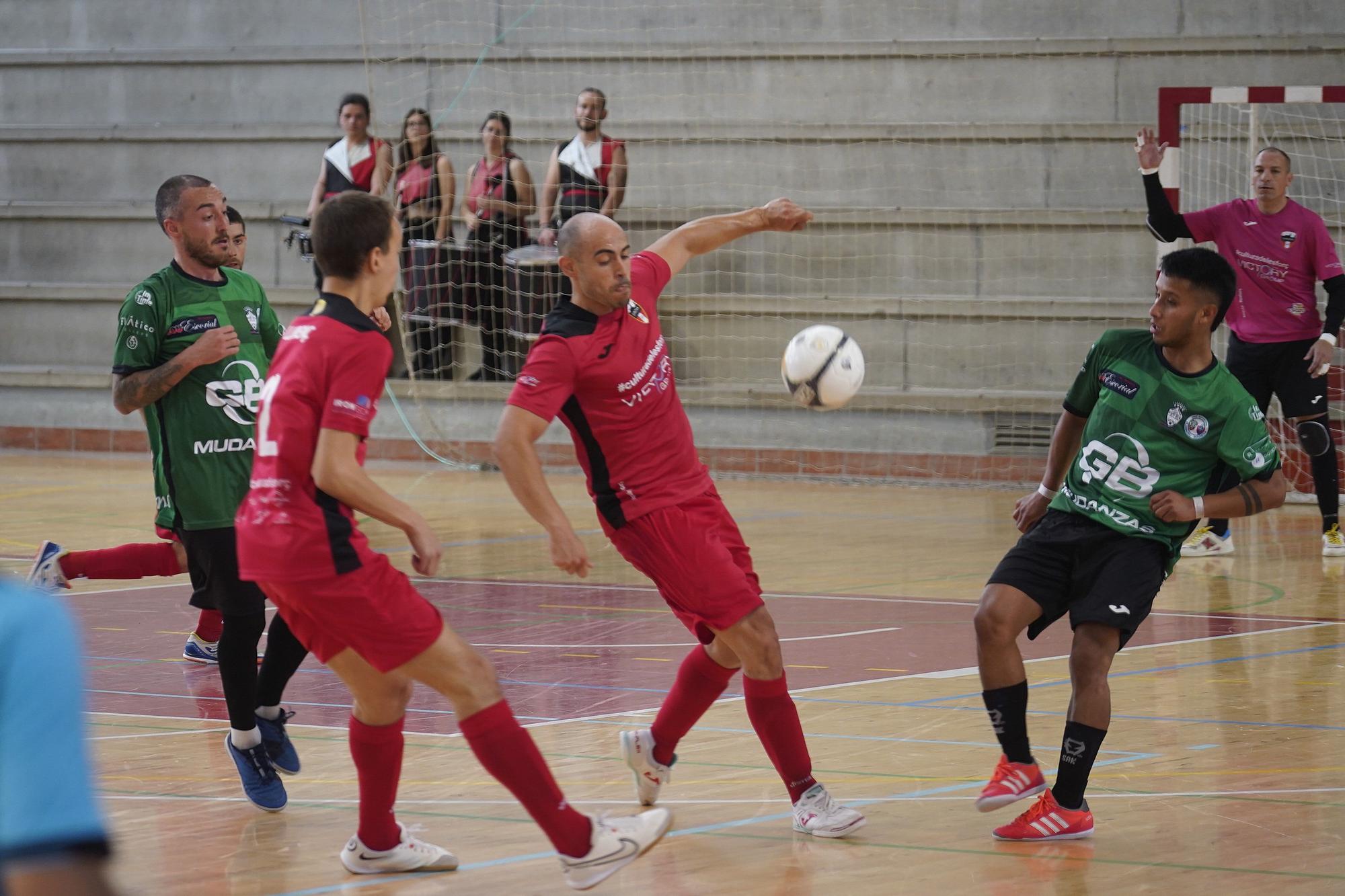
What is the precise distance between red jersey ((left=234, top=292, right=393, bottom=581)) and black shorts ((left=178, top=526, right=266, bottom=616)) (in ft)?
3.55

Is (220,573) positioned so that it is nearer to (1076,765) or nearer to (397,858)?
(397,858)

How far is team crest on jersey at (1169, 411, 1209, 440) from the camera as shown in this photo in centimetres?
448

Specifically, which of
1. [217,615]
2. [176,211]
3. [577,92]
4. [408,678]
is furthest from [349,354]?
[577,92]

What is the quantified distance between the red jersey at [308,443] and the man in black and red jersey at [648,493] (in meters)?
0.59

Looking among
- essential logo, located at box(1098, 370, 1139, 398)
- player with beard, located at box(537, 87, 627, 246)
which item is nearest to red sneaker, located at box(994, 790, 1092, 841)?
essential logo, located at box(1098, 370, 1139, 398)

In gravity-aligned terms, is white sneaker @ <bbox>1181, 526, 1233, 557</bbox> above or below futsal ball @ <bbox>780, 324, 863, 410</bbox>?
below

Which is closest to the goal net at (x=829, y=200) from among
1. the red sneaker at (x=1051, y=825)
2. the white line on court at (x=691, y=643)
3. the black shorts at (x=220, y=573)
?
the white line on court at (x=691, y=643)

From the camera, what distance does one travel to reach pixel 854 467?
45.5 feet

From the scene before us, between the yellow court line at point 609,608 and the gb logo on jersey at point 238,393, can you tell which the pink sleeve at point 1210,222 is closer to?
the yellow court line at point 609,608

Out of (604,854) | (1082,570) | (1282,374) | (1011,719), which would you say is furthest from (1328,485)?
(604,854)

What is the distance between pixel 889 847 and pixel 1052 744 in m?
1.16

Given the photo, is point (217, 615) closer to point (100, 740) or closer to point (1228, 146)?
point (100, 740)

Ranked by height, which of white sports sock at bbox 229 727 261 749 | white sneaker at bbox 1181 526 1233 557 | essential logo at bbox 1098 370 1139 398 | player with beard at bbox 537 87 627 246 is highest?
player with beard at bbox 537 87 627 246

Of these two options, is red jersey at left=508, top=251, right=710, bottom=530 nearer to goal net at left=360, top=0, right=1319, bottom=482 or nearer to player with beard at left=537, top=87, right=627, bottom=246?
goal net at left=360, top=0, right=1319, bottom=482
